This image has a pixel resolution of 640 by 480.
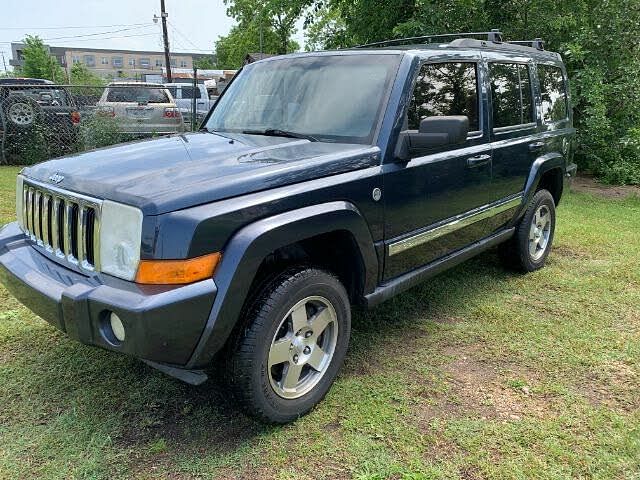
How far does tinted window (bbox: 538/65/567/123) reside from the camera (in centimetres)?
494

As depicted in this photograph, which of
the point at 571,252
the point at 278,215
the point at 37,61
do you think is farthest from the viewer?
the point at 37,61

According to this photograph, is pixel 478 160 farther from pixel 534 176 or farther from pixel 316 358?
pixel 316 358

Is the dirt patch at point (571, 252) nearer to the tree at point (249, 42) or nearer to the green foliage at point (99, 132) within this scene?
the green foliage at point (99, 132)

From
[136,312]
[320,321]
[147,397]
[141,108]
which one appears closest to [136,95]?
[141,108]

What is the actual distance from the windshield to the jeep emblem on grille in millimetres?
1262

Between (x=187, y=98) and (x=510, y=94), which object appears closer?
(x=510, y=94)

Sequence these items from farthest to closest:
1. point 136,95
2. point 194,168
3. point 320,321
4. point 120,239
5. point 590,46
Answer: point 136,95, point 590,46, point 320,321, point 194,168, point 120,239

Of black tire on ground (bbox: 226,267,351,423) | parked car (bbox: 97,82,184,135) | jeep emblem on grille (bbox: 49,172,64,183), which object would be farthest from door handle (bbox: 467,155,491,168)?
parked car (bbox: 97,82,184,135)

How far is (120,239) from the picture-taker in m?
2.35

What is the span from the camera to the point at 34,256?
288 centimetres

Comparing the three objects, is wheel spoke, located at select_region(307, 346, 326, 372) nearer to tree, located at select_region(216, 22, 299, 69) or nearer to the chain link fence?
the chain link fence

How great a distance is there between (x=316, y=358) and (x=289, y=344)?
0.84 feet

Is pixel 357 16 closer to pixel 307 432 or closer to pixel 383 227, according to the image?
pixel 383 227

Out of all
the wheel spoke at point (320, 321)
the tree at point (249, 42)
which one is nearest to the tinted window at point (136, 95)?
the wheel spoke at point (320, 321)
